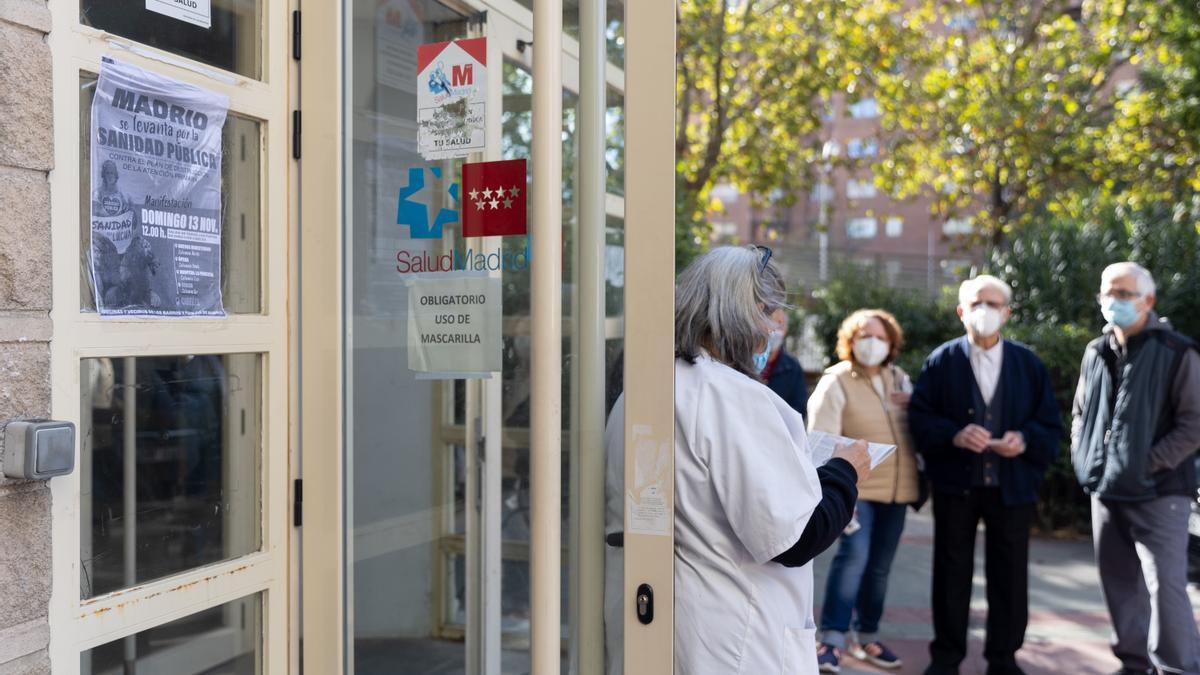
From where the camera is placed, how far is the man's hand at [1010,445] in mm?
5027

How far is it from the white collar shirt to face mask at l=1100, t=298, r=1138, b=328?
0.52 meters

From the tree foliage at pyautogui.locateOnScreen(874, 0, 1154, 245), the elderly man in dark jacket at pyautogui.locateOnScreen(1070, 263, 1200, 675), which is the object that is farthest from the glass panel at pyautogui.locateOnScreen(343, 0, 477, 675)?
the tree foliage at pyautogui.locateOnScreen(874, 0, 1154, 245)

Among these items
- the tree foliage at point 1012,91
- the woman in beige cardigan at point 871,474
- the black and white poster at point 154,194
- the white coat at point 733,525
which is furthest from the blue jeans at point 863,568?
the tree foliage at point 1012,91

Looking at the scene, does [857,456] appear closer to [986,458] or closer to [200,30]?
[200,30]

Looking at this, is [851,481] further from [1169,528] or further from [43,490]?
[1169,528]

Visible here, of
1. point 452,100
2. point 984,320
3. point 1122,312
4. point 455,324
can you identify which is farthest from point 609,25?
point 1122,312

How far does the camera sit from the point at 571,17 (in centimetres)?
243

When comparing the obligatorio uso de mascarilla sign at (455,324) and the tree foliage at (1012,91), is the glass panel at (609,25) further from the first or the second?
the tree foliage at (1012,91)

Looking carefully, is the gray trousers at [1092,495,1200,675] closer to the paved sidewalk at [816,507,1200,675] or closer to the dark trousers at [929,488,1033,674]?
the dark trousers at [929,488,1033,674]

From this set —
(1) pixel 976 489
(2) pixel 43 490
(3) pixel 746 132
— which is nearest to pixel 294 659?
(2) pixel 43 490

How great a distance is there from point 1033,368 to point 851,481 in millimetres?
3083

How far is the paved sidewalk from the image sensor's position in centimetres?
573

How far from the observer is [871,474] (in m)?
5.61

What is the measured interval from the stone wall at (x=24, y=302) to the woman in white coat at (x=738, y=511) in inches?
48.6
